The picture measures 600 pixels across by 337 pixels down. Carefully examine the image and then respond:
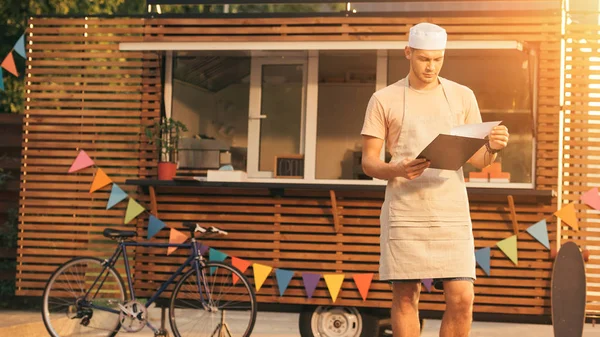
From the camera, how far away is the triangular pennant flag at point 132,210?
33.9 feet

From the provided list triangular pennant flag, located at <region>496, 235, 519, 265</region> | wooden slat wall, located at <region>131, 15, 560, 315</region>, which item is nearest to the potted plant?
wooden slat wall, located at <region>131, 15, 560, 315</region>

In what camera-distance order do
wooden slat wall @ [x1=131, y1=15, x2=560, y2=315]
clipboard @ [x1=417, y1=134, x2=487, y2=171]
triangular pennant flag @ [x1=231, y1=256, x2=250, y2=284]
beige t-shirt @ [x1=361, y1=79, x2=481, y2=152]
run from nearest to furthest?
clipboard @ [x1=417, y1=134, x2=487, y2=171], beige t-shirt @ [x1=361, y1=79, x2=481, y2=152], wooden slat wall @ [x1=131, y1=15, x2=560, y2=315], triangular pennant flag @ [x1=231, y1=256, x2=250, y2=284]

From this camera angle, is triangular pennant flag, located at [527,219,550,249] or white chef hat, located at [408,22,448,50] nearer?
white chef hat, located at [408,22,448,50]

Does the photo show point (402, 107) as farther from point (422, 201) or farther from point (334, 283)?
point (334, 283)

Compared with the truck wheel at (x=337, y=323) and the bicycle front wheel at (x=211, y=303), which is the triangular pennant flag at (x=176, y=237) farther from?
the truck wheel at (x=337, y=323)

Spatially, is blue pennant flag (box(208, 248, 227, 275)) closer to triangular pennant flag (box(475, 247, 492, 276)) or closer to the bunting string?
the bunting string

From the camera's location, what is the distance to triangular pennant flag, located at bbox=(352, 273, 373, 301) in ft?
32.0

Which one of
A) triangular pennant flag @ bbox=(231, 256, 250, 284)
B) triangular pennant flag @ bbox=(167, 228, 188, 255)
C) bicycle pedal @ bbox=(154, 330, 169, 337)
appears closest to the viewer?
bicycle pedal @ bbox=(154, 330, 169, 337)

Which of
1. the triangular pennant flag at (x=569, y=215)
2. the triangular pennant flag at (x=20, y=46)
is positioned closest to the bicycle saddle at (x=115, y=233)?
the triangular pennant flag at (x=20, y=46)

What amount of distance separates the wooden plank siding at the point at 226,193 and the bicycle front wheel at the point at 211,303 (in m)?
0.91

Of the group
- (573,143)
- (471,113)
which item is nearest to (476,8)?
(573,143)

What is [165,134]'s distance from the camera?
10.5m

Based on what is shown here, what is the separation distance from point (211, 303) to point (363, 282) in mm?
1430

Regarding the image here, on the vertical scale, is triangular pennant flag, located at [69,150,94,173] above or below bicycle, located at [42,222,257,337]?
above
